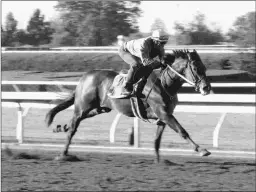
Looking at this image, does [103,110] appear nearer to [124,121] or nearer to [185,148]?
[185,148]

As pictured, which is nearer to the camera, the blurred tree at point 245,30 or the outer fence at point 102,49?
the outer fence at point 102,49

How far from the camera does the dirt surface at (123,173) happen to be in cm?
586

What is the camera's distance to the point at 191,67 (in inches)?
289

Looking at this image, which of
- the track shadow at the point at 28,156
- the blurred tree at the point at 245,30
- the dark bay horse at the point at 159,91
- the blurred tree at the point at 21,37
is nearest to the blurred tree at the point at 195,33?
the blurred tree at the point at 245,30

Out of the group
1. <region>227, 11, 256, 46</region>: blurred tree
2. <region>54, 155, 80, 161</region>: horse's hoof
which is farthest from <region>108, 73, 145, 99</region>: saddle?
<region>227, 11, 256, 46</region>: blurred tree

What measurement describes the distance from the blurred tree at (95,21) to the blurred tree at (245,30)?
2731mm

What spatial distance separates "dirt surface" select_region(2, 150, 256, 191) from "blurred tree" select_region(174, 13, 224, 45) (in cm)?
1027

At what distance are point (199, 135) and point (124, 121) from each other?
1.71 metres

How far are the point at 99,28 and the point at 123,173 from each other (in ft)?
33.8

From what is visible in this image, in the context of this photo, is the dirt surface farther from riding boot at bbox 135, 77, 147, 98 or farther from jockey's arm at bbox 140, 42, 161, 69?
jockey's arm at bbox 140, 42, 161, 69

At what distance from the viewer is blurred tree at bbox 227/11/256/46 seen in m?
16.4

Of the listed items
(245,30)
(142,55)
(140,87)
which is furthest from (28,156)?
(245,30)

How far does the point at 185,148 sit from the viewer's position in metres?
8.84

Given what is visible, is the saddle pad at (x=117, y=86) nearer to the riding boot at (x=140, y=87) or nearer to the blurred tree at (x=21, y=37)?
Answer: the riding boot at (x=140, y=87)
